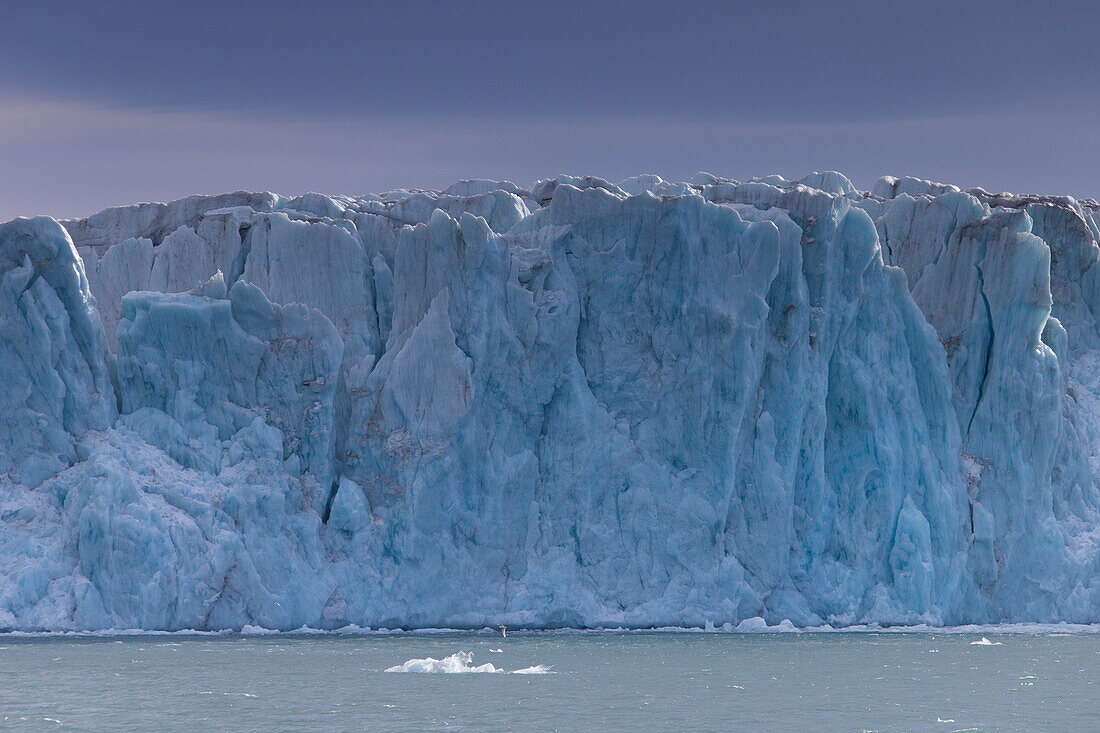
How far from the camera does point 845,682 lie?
21359 mm

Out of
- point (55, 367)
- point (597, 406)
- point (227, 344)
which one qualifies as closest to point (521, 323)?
point (597, 406)

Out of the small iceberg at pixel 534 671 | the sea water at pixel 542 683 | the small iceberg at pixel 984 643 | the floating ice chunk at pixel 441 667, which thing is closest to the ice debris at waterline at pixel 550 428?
the sea water at pixel 542 683

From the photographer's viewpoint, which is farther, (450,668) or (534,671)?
(450,668)

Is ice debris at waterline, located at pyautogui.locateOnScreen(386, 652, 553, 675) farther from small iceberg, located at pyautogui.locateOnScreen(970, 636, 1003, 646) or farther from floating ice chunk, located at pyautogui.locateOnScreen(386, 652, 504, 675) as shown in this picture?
small iceberg, located at pyautogui.locateOnScreen(970, 636, 1003, 646)

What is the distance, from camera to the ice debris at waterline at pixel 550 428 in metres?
27.4

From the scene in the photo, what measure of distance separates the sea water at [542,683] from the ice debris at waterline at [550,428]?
5.07ft

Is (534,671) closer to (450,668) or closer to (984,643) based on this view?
(450,668)

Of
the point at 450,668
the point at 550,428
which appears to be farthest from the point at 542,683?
the point at 550,428

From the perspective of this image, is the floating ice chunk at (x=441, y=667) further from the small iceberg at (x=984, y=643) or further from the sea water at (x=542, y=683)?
the small iceberg at (x=984, y=643)

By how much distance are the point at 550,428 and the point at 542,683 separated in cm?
904

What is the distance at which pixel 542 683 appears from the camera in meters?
21.0

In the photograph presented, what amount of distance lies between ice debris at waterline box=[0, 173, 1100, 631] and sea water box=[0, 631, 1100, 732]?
155 cm

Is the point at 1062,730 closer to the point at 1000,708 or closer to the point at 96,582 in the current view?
the point at 1000,708

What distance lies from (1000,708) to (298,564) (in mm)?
14189
